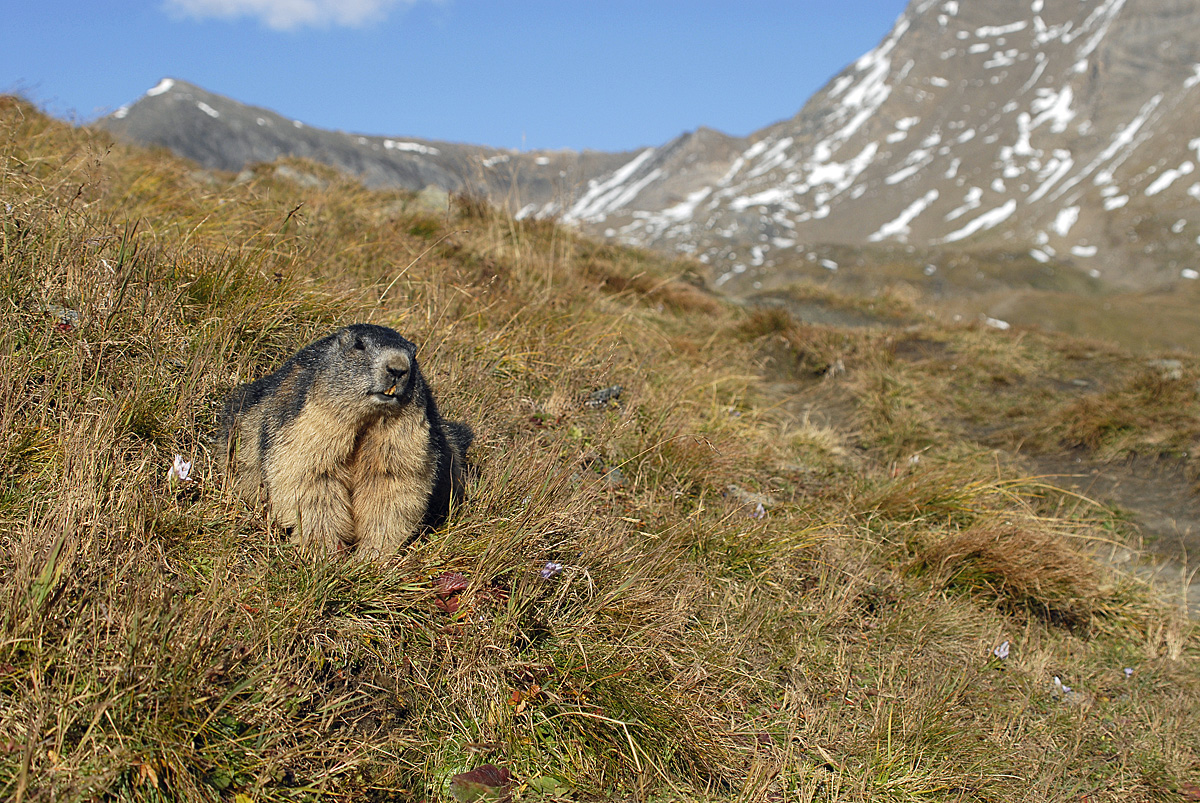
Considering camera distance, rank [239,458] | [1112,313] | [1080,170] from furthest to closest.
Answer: [1080,170], [1112,313], [239,458]

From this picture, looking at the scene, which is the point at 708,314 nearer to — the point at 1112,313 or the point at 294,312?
the point at 294,312

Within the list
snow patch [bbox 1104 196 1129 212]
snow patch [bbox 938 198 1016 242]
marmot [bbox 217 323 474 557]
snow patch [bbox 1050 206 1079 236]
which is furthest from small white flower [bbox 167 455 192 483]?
snow patch [bbox 938 198 1016 242]

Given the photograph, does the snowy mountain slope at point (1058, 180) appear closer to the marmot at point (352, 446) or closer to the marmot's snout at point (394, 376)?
the marmot at point (352, 446)

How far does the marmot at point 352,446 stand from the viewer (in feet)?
9.46

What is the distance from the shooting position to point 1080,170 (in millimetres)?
156000

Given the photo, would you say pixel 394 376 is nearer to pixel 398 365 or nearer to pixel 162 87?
pixel 398 365

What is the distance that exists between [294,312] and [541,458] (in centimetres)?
188

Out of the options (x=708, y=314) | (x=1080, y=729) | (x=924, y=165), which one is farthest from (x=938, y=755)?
(x=924, y=165)

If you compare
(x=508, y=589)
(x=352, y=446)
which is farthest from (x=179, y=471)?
(x=508, y=589)

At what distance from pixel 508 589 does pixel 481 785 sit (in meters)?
0.88

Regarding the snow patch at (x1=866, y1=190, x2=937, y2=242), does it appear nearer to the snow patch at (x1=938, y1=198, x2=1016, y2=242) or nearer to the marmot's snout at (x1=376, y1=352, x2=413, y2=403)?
the snow patch at (x1=938, y1=198, x2=1016, y2=242)

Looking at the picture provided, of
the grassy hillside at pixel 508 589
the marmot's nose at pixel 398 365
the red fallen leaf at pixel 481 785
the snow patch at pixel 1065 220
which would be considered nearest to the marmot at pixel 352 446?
the marmot's nose at pixel 398 365

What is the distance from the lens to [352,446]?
2.95m

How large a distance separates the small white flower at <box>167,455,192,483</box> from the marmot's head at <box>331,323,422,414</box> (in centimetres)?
99
